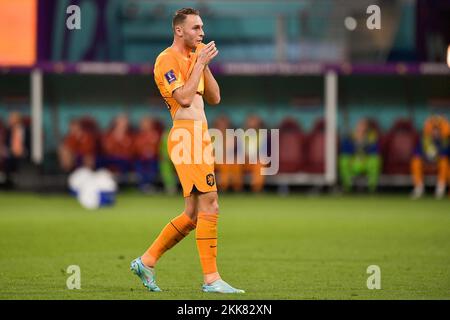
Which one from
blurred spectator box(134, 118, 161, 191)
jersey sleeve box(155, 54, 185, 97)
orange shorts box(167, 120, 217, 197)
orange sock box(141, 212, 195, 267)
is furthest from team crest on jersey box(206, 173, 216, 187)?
blurred spectator box(134, 118, 161, 191)

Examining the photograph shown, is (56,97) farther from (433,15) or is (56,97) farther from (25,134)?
(433,15)

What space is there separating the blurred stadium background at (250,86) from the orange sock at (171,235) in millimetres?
12319

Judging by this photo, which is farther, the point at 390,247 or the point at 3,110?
the point at 3,110

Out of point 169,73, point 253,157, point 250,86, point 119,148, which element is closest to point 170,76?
point 169,73

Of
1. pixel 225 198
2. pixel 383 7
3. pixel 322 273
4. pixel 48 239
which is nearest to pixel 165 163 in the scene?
pixel 225 198

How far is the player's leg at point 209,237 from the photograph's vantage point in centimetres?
907

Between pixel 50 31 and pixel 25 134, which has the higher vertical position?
pixel 50 31

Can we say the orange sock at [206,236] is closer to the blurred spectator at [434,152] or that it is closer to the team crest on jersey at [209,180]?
the team crest on jersey at [209,180]

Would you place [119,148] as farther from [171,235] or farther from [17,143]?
[171,235]

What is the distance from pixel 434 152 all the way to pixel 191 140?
16484 millimetres

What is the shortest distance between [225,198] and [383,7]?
6.24 metres

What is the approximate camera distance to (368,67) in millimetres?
24750

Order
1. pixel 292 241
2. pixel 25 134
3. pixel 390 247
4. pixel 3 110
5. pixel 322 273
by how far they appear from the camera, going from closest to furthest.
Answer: pixel 322 273, pixel 390 247, pixel 292 241, pixel 25 134, pixel 3 110

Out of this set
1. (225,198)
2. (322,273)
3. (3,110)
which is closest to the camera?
(322,273)
